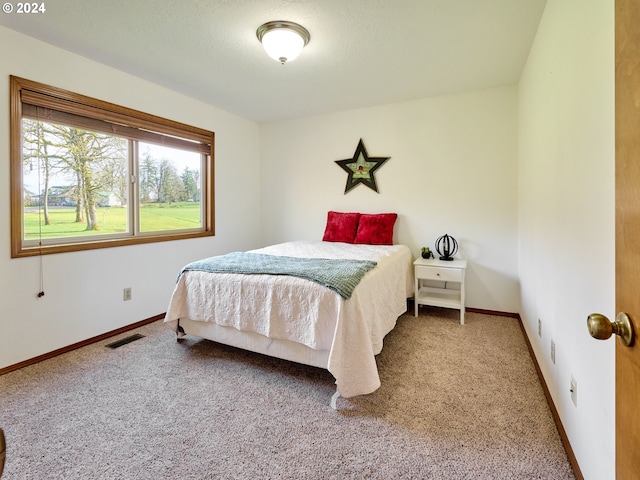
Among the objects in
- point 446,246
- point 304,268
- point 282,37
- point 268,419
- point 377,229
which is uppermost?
point 282,37

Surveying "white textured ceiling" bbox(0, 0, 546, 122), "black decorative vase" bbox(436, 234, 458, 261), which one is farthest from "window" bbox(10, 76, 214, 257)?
"black decorative vase" bbox(436, 234, 458, 261)

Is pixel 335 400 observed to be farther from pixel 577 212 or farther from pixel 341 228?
pixel 341 228

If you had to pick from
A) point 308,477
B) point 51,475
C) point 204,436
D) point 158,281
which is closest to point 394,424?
point 308,477

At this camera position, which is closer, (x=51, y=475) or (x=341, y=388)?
(x=51, y=475)

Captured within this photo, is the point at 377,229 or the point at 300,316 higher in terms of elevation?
the point at 377,229

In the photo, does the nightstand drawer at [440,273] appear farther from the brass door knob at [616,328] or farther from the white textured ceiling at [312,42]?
the brass door knob at [616,328]

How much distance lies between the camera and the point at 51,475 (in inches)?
52.3

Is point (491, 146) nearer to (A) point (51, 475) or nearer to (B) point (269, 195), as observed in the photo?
(B) point (269, 195)

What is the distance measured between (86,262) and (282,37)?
2.36m

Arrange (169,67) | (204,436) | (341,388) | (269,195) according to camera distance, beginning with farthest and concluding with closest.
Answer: (269,195), (169,67), (341,388), (204,436)

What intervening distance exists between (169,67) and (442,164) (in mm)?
2826

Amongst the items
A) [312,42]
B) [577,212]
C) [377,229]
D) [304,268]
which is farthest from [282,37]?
[377,229]

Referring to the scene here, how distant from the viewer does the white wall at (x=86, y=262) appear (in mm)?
2180

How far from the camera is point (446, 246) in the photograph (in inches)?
136
